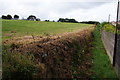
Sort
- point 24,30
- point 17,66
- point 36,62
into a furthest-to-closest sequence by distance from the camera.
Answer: point 24,30 < point 36,62 < point 17,66

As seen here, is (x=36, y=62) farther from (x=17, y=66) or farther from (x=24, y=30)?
(x=24, y=30)

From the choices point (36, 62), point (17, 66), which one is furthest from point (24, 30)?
point (17, 66)

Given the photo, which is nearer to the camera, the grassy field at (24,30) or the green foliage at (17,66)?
the green foliage at (17,66)

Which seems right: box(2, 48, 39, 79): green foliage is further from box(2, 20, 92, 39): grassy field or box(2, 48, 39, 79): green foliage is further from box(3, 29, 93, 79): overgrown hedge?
box(2, 20, 92, 39): grassy field

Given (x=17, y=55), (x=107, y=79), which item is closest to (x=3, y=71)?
(x=17, y=55)

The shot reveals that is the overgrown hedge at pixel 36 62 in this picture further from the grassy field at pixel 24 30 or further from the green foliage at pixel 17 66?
the grassy field at pixel 24 30

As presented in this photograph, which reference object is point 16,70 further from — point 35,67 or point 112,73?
point 112,73

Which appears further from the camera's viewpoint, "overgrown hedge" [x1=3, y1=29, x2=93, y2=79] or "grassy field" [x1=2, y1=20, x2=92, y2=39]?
"grassy field" [x1=2, y1=20, x2=92, y2=39]

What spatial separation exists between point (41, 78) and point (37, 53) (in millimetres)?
693

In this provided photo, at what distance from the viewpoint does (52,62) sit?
13.9 feet

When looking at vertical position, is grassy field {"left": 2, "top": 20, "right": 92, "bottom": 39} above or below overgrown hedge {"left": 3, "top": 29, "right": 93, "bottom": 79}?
above

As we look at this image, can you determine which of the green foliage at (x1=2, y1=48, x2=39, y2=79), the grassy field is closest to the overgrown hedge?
the green foliage at (x1=2, y1=48, x2=39, y2=79)

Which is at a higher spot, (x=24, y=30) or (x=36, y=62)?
(x=24, y=30)

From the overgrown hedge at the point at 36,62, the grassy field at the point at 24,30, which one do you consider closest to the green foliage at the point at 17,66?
the overgrown hedge at the point at 36,62
